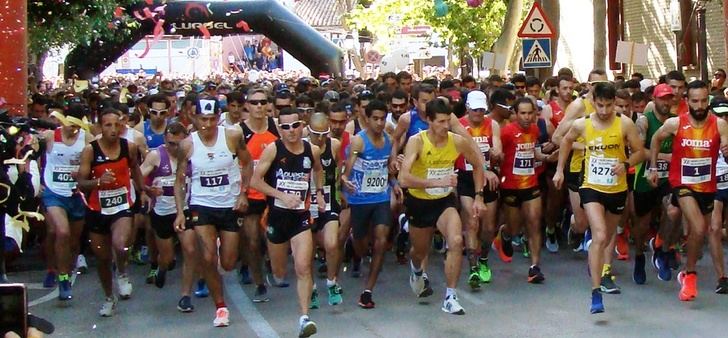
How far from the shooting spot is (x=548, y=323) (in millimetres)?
10078

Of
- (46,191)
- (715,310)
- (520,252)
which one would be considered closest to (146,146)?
(46,191)

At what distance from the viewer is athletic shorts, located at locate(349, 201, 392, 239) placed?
11375mm

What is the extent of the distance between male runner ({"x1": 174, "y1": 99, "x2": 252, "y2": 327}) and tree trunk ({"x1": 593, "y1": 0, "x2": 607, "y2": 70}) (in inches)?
693

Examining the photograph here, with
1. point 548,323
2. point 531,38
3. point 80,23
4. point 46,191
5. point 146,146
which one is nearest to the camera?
point 548,323

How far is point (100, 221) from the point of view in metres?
11.2

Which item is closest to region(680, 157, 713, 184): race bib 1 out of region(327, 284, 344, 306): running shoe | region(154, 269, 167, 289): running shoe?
region(327, 284, 344, 306): running shoe

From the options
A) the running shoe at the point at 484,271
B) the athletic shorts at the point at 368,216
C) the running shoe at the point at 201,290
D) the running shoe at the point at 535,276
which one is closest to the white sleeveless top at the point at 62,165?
the running shoe at the point at 201,290

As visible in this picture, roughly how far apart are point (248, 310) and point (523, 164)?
121 inches

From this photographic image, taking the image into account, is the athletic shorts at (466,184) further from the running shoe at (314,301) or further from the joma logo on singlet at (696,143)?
the joma logo on singlet at (696,143)

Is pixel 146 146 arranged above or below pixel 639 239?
above

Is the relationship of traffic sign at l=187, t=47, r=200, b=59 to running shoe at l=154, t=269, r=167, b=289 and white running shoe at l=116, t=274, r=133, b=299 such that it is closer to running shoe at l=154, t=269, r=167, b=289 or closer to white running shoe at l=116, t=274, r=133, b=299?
running shoe at l=154, t=269, r=167, b=289

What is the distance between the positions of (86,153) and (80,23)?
1004 centimetres

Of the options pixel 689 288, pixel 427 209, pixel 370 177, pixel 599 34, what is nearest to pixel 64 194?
pixel 370 177

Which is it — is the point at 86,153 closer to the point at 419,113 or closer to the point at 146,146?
the point at 146,146
